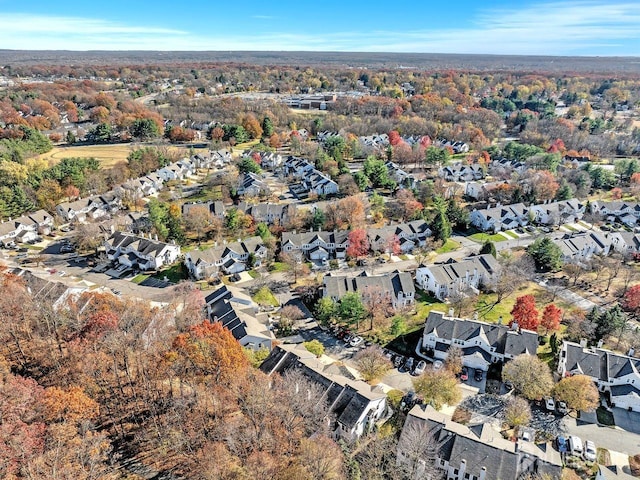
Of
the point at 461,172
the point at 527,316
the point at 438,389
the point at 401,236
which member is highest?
the point at 461,172

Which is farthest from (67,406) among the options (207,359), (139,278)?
(139,278)

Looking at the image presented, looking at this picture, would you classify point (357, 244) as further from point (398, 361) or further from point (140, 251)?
point (140, 251)

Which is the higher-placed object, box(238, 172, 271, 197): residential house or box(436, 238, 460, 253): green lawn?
box(238, 172, 271, 197): residential house

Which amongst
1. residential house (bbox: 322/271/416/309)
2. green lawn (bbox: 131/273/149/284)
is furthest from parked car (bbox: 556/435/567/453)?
green lawn (bbox: 131/273/149/284)

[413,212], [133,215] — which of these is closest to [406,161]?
[413,212]

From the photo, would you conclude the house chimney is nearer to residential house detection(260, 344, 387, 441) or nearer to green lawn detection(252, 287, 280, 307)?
residential house detection(260, 344, 387, 441)

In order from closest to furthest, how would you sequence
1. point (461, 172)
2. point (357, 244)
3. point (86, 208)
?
1. point (357, 244)
2. point (86, 208)
3. point (461, 172)
